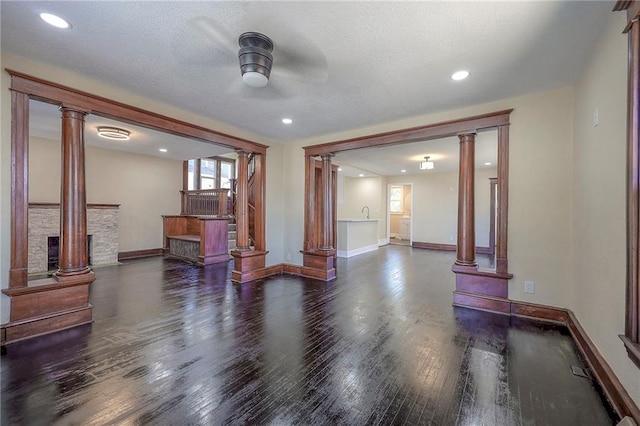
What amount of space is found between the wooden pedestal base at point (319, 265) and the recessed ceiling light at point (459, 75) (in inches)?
126

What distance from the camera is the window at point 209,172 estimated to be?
27.2 ft

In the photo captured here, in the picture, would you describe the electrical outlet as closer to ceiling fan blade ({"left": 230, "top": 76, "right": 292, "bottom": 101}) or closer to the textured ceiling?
the textured ceiling

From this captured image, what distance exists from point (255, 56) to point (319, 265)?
357cm

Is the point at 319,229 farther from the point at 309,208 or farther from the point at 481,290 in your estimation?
the point at 481,290

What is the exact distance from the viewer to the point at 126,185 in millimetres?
6727

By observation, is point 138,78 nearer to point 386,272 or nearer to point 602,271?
point 602,271

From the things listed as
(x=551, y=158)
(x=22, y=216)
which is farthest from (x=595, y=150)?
(x=22, y=216)

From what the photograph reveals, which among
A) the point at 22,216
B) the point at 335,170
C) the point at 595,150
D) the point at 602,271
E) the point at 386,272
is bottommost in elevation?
the point at 386,272

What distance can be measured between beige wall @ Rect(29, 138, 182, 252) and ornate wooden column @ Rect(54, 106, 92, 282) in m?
4.02

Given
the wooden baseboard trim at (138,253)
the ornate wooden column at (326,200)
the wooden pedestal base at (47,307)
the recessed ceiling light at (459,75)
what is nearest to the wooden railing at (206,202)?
the wooden baseboard trim at (138,253)

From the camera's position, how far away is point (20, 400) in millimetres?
1662

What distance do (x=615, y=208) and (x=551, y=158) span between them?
1.42 m

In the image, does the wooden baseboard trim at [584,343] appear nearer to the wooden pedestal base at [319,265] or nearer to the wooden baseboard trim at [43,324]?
the wooden pedestal base at [319,265]

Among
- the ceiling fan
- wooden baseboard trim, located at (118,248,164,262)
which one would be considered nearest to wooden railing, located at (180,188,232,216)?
wooden baseboard trim, located at (118,248,164,262)
